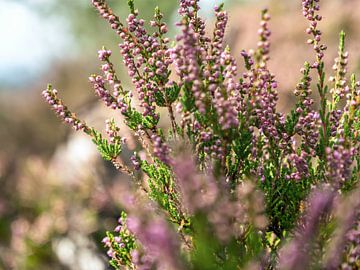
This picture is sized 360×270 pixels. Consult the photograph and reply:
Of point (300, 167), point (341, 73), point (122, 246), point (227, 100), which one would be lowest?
point (122, 246)

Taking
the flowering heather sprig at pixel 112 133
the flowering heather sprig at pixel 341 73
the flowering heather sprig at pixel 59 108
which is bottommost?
the flowering heather sprig at pixel 112 133

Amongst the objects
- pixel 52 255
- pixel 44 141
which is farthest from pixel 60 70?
pixel 52 255

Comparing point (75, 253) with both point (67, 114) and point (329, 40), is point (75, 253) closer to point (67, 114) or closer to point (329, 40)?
point (67, 114)

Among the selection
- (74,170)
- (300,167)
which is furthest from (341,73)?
(74,170)

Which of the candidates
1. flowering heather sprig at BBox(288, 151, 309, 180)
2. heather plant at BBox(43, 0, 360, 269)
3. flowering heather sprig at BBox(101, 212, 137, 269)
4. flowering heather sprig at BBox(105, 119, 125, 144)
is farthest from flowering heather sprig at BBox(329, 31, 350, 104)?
flowering heather sprig at BBox(101, 212, 137, 269)

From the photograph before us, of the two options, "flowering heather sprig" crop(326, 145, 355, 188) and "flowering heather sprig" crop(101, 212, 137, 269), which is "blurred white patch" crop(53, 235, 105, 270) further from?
"flowering heather sprig" crop(326, 145, 355, 188)

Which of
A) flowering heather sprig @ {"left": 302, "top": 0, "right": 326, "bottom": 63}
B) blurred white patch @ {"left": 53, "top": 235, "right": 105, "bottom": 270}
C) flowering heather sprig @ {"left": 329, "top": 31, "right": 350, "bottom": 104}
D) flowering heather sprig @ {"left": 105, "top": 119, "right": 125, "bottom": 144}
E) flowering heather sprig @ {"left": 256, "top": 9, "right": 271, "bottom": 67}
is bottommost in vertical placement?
flowering heather sprig @ {"left": 256, "top": 9, "right": 271, "bottom": 67}

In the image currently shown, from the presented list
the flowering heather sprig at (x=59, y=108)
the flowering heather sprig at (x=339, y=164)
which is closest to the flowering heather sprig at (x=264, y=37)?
the flowering heather sprig at (x=339, y=164)

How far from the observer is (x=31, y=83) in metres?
39.6

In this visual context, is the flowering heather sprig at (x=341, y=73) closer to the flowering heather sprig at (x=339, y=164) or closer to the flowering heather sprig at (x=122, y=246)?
the flowering heather sprig at (x=339, y=164)

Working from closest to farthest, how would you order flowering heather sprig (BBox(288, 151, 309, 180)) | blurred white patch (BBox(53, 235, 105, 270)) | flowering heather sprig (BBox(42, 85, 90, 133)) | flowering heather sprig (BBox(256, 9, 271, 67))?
flowering heather sprig (BBox(256, 9, 271, 67)), flowering heather sprig (BBox(288, 151, 309, 180)), flowering heather sprig (BBox(42, 85, 90, 133)), blurred white patch (BBox(53, 235, 105, 270))

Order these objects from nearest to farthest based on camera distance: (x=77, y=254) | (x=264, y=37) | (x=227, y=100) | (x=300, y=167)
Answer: (x=264, y=37)
(x=227, y=100)
(x=300, y=167)
(x=77, y=254)

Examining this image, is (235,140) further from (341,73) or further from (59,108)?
(59,108)

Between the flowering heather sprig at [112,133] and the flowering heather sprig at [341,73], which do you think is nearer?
the flowering heather sprig at [341,73]
